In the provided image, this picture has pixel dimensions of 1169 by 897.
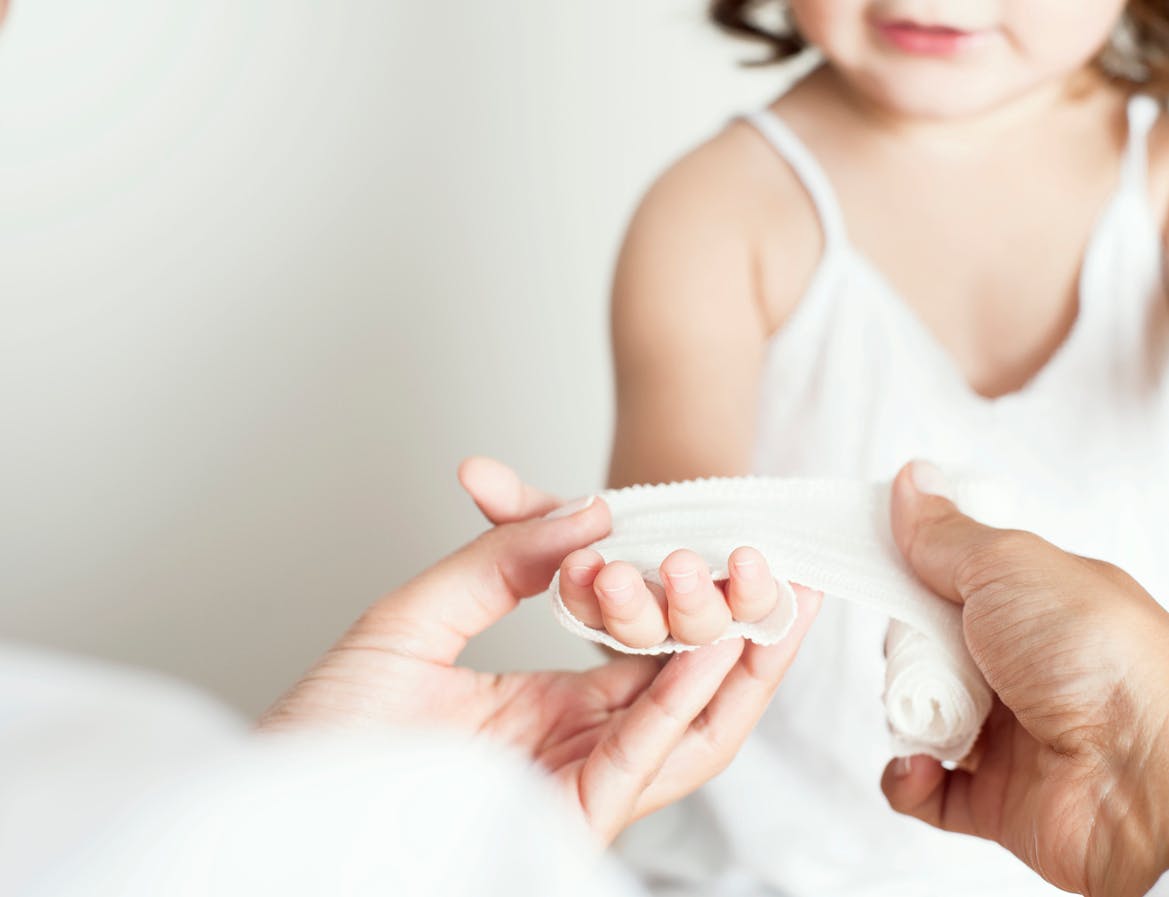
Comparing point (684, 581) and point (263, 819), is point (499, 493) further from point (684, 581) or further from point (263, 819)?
point (263, 819)

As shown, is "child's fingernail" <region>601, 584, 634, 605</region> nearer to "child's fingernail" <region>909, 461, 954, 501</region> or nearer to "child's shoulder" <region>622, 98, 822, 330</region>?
"child's fingernail" <region>909, 461, 954, 501</region>

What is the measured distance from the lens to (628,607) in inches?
24.6

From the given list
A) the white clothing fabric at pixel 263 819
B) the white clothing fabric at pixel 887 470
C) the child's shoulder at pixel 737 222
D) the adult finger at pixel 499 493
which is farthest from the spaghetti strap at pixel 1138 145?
the white clothing fabric at pixel 263 819

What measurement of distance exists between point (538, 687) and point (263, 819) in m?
0.48

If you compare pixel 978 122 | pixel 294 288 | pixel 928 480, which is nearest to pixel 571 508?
pixel 928 480

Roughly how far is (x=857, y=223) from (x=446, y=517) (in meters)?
0.75

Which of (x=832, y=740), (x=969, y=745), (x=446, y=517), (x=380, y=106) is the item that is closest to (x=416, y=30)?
(x=380, y=106)

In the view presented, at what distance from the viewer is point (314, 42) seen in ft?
5.08

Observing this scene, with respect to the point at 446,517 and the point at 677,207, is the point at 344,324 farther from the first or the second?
the point at 677,207

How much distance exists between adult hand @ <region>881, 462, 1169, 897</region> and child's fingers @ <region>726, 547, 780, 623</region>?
0.10 m

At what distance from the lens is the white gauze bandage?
0.69 meters

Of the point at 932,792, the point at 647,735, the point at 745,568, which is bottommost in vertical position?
the point at 932,792

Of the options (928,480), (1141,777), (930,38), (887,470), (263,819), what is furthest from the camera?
(887,470)

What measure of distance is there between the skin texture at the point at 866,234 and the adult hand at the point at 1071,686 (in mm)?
345
